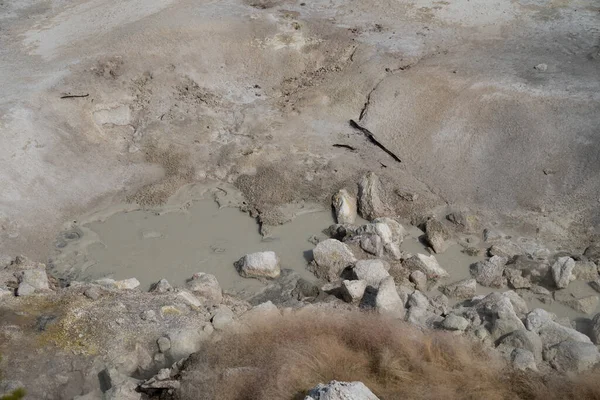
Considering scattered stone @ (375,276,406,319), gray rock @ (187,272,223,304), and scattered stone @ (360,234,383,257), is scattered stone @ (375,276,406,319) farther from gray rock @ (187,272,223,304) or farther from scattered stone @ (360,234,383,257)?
gray rock @ (187,272,223,304)

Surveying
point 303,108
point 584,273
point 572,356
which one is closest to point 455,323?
point 572,356

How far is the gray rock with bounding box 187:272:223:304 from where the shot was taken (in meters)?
7.78

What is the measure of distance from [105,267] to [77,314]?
184 centimetres

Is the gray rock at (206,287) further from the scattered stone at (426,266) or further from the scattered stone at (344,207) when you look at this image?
the scattered stone at (426,266)

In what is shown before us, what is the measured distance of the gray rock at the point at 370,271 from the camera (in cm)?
788

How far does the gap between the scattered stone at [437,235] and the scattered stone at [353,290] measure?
1.56 metres

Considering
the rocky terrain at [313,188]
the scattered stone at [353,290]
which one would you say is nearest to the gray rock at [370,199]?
the rocky terrain at [313,188]

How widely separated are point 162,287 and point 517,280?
15.1 ft

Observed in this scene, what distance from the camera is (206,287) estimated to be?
7.87 m

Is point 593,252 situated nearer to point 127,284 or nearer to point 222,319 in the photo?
point 222,319

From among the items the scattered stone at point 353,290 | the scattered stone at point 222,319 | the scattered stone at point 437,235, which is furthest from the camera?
the scattered stone at point 437,235

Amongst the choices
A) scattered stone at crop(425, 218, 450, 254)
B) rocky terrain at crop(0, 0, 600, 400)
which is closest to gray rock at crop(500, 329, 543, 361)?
rocky terrain at crop(0, 0, 600, 400)

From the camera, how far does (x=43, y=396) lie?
5.75 m

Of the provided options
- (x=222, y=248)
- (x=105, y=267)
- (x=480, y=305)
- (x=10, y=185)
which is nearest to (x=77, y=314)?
(x=105, y=267)
